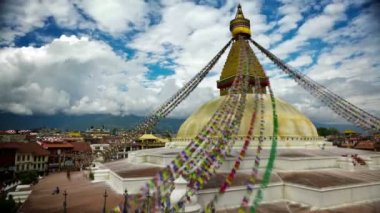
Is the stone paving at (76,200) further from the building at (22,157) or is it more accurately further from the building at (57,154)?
the building at (57,154)

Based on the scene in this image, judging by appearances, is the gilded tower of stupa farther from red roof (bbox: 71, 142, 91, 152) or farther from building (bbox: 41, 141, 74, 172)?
red roof (bbox: 71, 142, 91, 152)

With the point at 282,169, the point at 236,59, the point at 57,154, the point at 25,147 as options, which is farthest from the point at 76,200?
the point at 57,154

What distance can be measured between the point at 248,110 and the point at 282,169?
4865 millimetres

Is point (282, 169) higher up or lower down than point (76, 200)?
higher up

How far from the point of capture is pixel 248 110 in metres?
18.2

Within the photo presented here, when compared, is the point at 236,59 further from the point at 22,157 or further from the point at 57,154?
the point at 57,154

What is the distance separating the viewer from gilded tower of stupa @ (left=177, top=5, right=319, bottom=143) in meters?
17.8

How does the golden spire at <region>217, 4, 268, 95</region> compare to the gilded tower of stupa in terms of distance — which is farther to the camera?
the golden spire at <region>217, 4, 268, 95</region>

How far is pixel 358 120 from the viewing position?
13781mm

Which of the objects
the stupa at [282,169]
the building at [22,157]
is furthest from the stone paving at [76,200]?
the building at [22,157]

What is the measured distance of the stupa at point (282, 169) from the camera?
1141 cm

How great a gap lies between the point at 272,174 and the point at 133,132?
7.69 metres

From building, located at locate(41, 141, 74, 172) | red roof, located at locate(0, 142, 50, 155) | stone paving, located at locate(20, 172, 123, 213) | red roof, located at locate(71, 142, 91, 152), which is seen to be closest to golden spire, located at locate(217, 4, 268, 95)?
stone paving, located at locate(20, 172, 123, 213)

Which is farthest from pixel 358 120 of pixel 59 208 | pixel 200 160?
pixel 59 208
